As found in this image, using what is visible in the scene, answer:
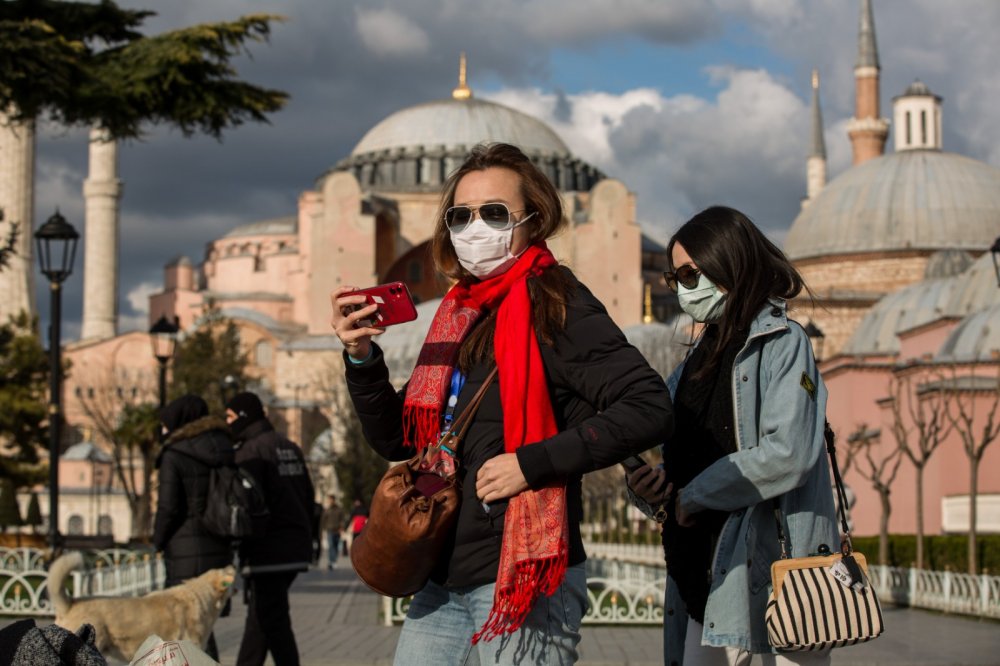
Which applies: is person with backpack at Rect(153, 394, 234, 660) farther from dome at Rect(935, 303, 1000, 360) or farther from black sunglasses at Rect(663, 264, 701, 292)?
dome at Rect(935, 303, 1000, 360)

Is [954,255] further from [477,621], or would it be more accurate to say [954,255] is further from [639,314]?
[477,621]

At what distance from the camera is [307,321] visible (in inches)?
2891

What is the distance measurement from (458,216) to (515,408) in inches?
19.6

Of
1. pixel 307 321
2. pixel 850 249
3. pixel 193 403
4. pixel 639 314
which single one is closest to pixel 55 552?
pixel 193 403

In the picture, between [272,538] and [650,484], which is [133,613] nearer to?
[272,538]

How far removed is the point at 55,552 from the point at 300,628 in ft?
9.70

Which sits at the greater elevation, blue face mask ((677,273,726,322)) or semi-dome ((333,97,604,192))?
semi-dome ((333,97,604,192))

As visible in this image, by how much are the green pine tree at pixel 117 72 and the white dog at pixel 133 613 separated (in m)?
8.63

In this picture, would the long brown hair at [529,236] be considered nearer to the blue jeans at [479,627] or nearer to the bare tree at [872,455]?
the blue jeans at [479,627]

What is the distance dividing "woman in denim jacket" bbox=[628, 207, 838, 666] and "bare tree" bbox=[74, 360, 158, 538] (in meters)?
22.1

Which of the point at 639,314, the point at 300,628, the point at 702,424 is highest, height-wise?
the point at 639,314

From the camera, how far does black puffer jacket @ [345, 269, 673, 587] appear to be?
121 inches

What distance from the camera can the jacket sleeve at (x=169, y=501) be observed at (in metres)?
6.39

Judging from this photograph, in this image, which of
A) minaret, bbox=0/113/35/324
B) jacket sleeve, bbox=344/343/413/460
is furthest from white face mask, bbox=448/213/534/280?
minaret, bbox=0/113/35/324
